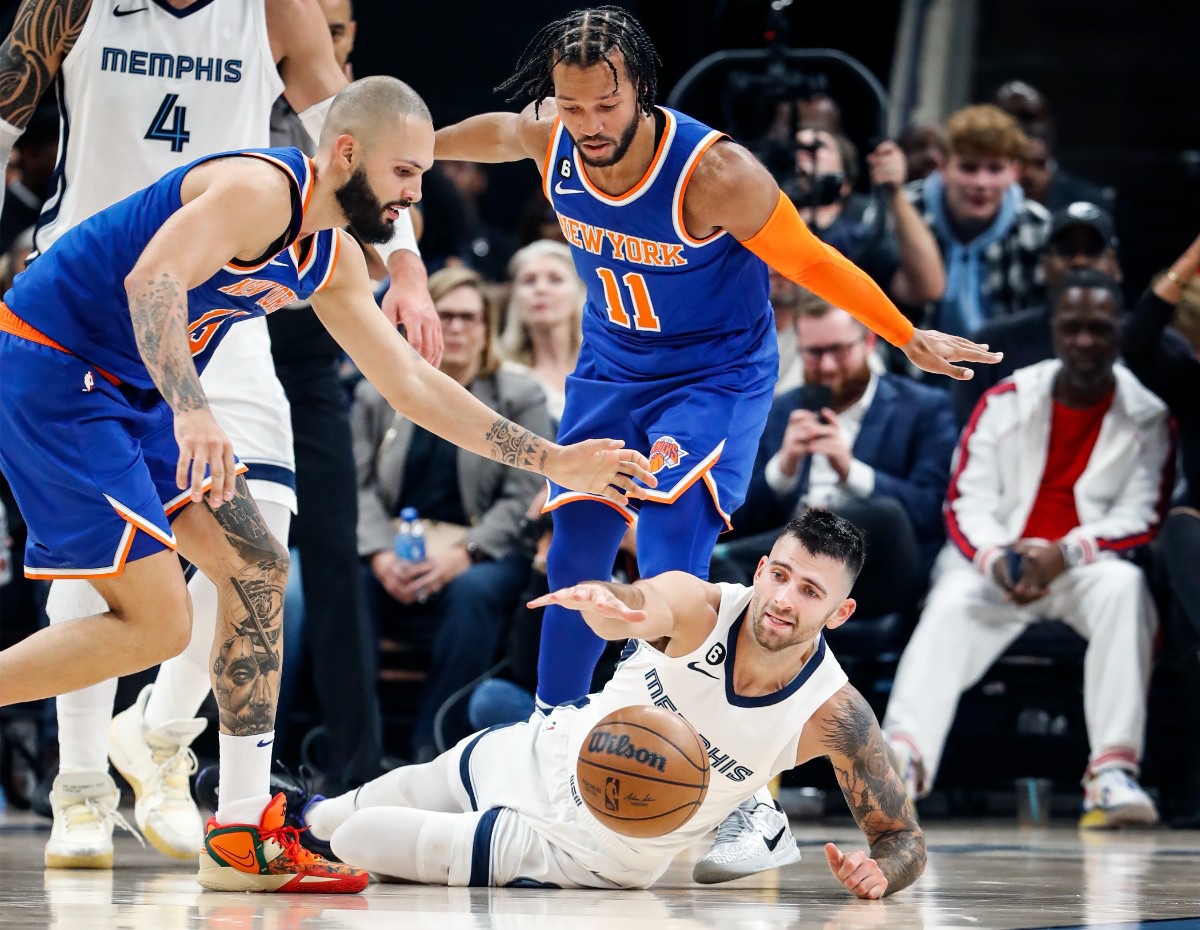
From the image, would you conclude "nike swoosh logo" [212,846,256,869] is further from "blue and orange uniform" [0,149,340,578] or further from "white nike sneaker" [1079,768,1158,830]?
"white nike sneaker" [1079,768,1158,830]

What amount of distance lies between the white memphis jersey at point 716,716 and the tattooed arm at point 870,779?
44 mm

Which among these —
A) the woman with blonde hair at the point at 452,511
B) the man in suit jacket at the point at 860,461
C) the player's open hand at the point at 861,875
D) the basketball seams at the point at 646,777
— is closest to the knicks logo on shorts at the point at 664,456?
the basketball seams at the point at 646,777

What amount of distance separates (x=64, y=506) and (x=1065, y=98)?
29.6 feet

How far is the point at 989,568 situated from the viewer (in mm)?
6500

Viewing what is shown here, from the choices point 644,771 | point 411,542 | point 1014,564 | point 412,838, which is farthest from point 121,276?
point 1014,564

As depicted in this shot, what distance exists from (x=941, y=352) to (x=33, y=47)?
8.02 ft

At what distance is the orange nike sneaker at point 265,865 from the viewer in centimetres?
386

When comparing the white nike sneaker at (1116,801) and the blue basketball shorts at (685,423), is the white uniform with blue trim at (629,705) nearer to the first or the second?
the blue basketball shorts at (685,423)

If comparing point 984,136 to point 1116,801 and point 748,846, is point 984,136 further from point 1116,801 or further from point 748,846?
point 748,846

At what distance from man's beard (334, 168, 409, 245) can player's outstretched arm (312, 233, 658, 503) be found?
0.17m

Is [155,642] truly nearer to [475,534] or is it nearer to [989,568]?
[475,534]

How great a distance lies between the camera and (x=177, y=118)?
464 centimetres

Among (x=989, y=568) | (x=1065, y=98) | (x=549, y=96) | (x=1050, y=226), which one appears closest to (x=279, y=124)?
(x=549, y=96)

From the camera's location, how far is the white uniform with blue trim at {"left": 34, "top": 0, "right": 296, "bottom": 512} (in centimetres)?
457
